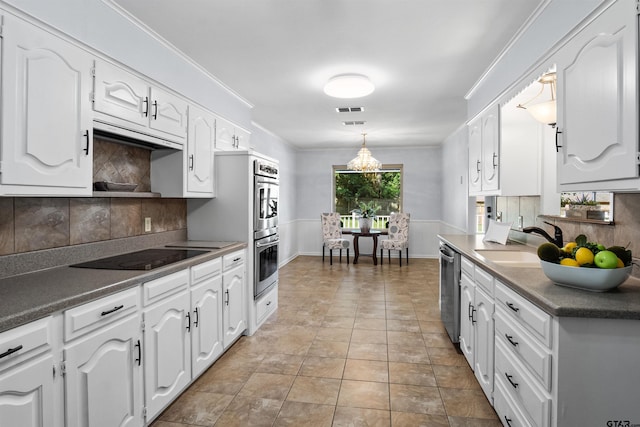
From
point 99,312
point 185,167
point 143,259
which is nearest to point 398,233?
point 185,167

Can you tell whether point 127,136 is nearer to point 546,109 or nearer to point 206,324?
point 206,324

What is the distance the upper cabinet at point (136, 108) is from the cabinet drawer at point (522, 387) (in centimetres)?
254

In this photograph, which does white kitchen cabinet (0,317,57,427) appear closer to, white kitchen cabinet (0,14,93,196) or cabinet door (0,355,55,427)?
cabinet door (0,355,55,427)

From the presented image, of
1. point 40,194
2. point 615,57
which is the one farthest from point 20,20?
point 615,57

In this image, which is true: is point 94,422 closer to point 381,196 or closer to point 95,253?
point 95,253

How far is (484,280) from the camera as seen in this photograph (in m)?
2.26

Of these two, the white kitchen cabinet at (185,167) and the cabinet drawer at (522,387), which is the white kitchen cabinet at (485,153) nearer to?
the cabinet drawer at (522,387)

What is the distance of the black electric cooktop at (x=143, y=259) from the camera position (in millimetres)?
2104

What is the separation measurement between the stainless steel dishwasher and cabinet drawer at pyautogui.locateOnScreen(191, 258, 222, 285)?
195 centimetres

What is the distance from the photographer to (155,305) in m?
2.03

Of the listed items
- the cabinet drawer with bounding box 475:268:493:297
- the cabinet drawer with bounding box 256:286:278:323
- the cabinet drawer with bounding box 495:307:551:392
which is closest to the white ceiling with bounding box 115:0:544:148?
the cabinet drawer with bounding box 475:268:493:297

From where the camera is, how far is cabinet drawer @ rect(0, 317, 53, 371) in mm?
1215

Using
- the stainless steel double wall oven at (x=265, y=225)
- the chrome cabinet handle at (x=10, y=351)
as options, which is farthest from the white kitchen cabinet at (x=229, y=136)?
the chrome cabinet handle at (x=10, y=351)

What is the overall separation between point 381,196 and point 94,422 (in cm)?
713
